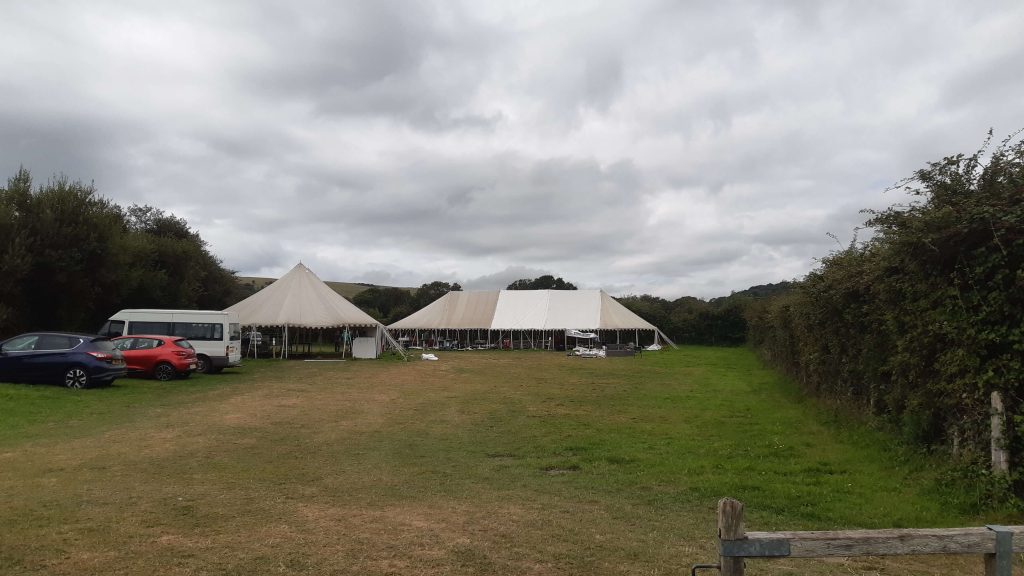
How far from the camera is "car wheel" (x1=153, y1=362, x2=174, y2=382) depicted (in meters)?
18.8

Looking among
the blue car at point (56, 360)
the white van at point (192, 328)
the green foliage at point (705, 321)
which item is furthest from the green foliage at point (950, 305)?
the green foliage at point (705, 321)

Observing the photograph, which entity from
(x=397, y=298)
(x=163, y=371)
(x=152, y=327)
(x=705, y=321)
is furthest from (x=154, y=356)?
(x=397, y=298)

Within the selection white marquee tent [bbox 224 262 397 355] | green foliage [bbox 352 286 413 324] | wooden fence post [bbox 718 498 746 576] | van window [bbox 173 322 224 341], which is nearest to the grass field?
wooden fence post [bbox 718 498 746 576]

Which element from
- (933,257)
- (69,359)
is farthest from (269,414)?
(933,257)

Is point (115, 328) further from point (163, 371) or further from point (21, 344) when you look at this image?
point (21, 344)

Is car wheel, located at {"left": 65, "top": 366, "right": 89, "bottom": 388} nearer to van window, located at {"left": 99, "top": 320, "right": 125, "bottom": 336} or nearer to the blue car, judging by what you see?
the blue car

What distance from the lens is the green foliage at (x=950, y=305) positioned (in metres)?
5.82

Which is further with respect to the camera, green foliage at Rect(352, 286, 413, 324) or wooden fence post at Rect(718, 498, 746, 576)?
green foliage at Rect(352, 286, 413, 324)

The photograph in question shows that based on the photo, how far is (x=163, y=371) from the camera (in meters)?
18.8

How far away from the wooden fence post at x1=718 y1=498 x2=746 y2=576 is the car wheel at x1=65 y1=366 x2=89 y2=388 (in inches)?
632

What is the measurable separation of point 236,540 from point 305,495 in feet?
5.25

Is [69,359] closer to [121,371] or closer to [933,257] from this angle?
[121,371]

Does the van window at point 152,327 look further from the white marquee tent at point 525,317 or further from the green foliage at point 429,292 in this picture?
the green foliage at point 429,292

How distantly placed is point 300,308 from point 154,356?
46.8 ft
